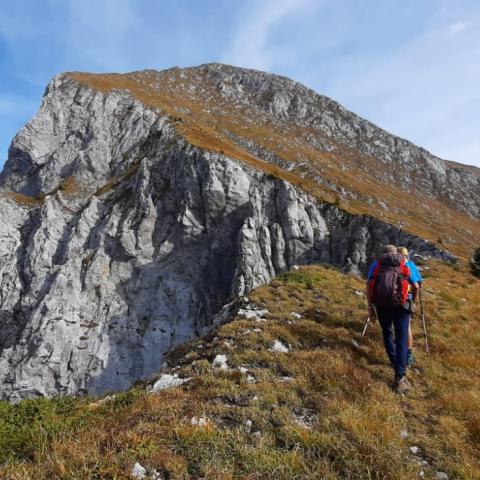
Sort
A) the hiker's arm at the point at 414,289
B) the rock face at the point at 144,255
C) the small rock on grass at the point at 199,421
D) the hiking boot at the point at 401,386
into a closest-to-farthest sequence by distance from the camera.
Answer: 1. the small rock on grass at the point at 199,421
2. the hiking boot at the point at 401,386
3. the hiker's arm at the point at 414,289
4. the rock face at the point at 144,255

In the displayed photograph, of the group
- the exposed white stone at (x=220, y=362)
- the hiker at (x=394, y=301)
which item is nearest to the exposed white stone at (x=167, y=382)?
the exposed white stone at (x=220, y=362)

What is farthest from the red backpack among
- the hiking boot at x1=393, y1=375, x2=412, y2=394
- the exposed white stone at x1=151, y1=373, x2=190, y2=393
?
the exposed white stone at x1=151, y1=373, x2=190, y2=393

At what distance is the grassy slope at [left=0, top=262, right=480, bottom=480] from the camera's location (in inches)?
195

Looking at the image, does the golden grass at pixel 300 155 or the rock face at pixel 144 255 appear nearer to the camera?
the rock face at pixel 144 255

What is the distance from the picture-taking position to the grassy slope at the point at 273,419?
4.95 meters

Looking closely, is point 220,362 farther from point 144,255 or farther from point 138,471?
point 144,255

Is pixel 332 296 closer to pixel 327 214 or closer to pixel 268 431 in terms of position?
pixel 268 431

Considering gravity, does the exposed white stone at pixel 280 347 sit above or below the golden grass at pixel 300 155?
below

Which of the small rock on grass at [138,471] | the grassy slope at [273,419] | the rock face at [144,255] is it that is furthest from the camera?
the rock face at [144,255]

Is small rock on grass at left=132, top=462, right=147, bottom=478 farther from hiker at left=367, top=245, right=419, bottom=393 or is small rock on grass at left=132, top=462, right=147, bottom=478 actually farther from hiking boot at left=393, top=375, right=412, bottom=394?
hiker at left=367, top=245, right=419, bottom=393

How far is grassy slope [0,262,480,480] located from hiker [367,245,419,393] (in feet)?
1.90

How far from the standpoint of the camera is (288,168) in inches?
2756

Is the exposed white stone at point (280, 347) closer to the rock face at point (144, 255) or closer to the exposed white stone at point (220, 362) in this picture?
the exposed white stone at point (220, 362)

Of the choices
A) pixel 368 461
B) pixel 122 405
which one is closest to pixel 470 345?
pixel 368 461
